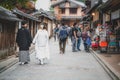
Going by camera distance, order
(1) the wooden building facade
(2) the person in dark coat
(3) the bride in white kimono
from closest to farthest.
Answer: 1. (2) the person in dark coat
2. (3) the bride in white kimono
3. (1) the wooden building facade

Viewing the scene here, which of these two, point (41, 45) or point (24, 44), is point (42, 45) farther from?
point (24, 44)

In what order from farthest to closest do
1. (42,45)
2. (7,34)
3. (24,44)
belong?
(7,34) < (42,45) < (24,44)

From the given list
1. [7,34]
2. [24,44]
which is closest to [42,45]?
[24,44]

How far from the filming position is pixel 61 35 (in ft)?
75.2

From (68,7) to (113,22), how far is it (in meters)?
55.1

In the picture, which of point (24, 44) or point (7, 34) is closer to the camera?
point (24, 44)

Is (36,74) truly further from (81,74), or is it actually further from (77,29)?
(77,29)

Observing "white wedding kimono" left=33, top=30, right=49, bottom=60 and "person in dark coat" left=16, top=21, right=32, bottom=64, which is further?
"white wedding kimono" left=33, top=30, right=49, bottom=60

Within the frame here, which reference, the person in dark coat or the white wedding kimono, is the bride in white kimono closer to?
the white wedding kimono

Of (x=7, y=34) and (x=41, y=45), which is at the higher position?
(x=7, y=34)

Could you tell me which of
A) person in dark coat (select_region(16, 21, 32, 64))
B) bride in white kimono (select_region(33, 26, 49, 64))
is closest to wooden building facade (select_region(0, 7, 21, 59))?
person in dark coat (select_region(16, 21, 32, 64))

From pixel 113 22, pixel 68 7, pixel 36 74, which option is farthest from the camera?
pixel 68 7

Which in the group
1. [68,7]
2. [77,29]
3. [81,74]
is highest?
[68,7]

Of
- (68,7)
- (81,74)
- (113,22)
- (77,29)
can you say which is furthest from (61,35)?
(68,7)
